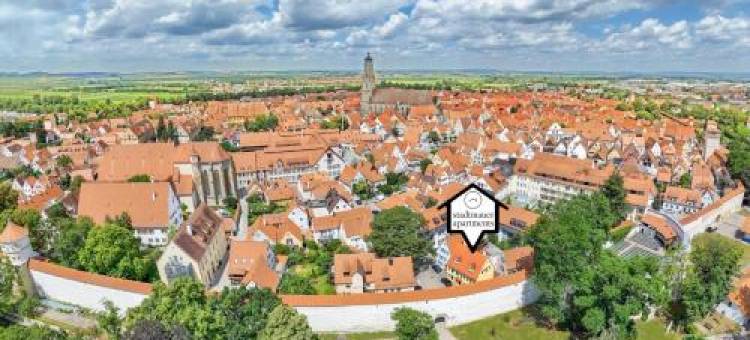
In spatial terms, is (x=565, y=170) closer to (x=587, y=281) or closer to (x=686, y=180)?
(x=686, y=180)

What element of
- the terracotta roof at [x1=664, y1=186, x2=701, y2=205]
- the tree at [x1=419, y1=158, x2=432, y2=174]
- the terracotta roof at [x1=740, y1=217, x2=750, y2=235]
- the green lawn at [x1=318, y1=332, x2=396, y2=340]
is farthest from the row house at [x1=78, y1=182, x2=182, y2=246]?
the terracotta roof at [x1=740, y1=217, x2=750, y2=235]

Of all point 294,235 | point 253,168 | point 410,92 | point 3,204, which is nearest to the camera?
point 294,235

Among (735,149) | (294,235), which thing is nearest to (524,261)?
(294,235)

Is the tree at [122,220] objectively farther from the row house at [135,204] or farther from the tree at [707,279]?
the tree at [707,279]

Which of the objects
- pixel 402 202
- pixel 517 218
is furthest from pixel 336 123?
pixel 517 218

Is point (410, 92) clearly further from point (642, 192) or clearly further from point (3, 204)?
point (3, 204)

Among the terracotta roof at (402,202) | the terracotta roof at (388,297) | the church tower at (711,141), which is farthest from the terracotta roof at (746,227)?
the terracotta roof at (402,202)

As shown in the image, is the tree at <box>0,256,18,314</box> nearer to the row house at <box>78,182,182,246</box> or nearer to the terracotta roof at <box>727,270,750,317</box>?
the row house at <box>78,182,182,246</box>
